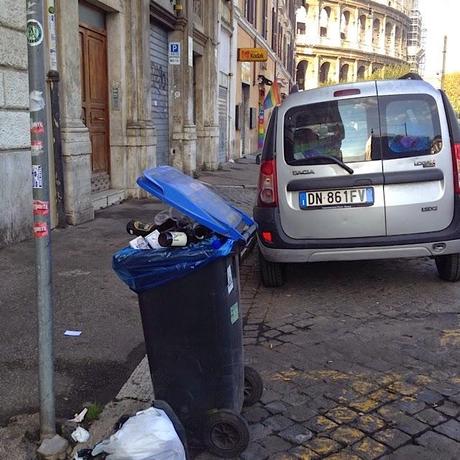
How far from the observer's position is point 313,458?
2.73m

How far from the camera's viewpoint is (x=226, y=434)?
8.97 feet

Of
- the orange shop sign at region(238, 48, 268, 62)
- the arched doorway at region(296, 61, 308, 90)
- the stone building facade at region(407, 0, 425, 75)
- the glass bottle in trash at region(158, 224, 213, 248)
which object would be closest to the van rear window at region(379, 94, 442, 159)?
the glass bottle in trash at region(158, 224, 213, 248)

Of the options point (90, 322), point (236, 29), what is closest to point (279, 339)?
point (90, 322)

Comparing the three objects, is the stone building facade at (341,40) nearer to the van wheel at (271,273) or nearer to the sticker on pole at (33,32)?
the van wheel at (271,273)

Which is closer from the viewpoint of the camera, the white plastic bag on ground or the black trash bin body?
the white plastic bag on ground

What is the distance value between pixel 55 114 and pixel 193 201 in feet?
17.3

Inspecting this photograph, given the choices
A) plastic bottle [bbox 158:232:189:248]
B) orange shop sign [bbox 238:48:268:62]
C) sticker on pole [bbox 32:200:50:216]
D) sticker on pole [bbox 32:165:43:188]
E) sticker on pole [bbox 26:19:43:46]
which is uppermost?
orange shop sign [bbox 238:48:268:62]

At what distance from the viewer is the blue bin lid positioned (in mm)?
2508

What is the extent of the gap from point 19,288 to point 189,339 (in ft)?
9.86

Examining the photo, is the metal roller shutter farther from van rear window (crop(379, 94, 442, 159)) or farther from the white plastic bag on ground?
the white plastic bag on ground

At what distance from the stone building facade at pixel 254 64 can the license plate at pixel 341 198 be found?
1744cm

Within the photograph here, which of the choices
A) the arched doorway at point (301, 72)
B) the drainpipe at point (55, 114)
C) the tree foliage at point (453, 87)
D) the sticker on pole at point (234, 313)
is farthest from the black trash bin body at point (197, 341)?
the tree foliage at point (453, 87)

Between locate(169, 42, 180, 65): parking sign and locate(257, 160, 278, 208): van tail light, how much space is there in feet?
27.7

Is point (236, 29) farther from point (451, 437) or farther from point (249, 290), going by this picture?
point (451, 437)
